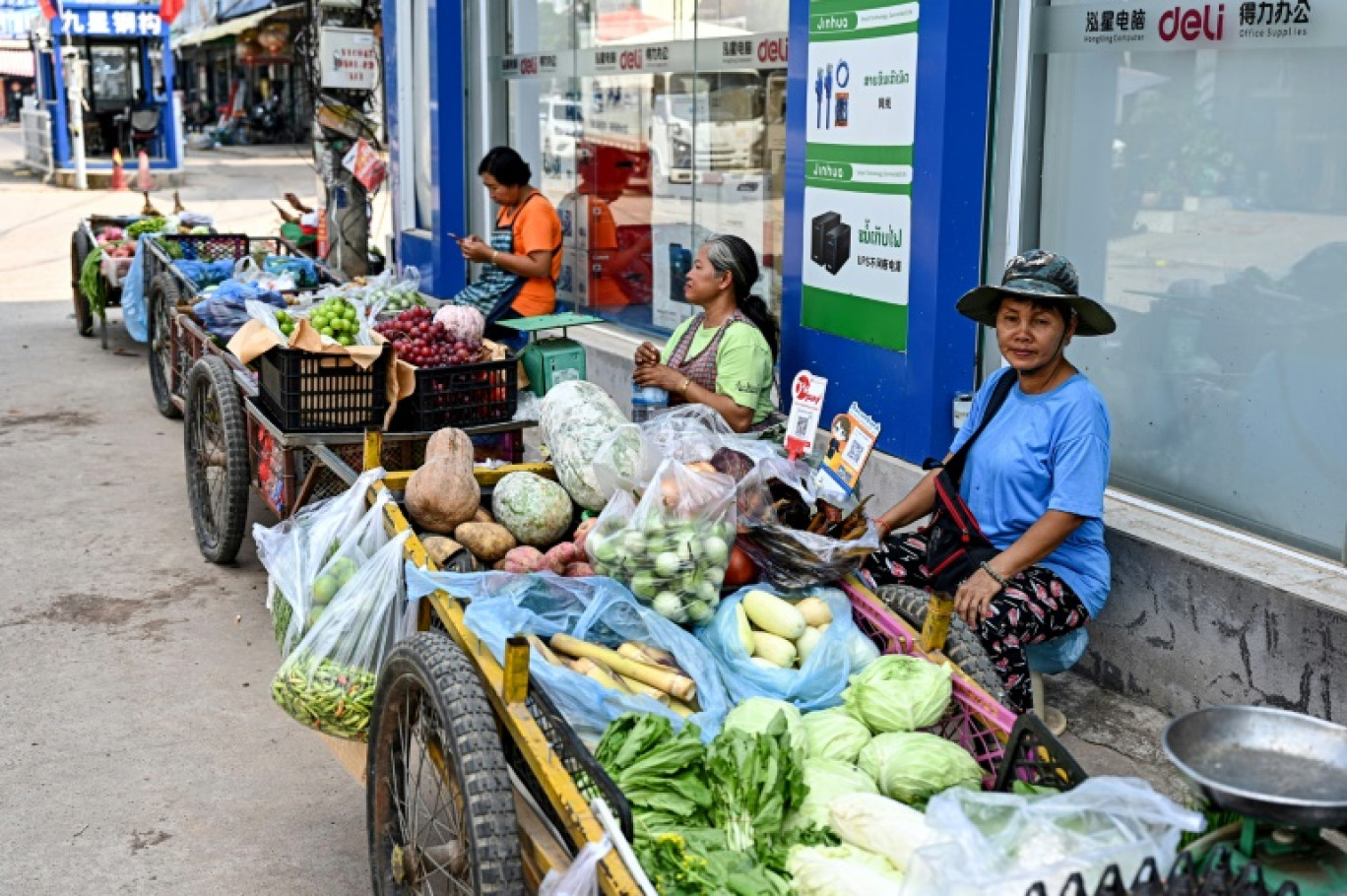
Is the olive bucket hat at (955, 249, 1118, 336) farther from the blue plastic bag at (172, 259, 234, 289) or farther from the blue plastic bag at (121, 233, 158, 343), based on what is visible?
the blue plastic bag at (121, 233, 158, 343)

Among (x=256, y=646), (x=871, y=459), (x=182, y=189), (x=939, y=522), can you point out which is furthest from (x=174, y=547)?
(x=182, y=189)

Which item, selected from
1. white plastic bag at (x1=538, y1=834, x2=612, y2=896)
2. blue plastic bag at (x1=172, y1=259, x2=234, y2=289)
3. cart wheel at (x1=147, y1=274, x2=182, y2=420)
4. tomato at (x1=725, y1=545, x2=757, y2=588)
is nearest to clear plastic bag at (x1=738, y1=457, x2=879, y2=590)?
tomato at (x1=725, y1=545, x2=757, y2=588)

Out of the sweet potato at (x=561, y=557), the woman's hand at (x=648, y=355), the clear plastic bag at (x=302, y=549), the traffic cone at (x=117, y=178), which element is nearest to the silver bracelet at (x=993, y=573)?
the sweet potato at (x=561, y=557)

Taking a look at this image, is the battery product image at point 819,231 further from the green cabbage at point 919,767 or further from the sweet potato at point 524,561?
the green cabbage at point 919,767

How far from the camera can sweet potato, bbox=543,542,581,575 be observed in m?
4.02

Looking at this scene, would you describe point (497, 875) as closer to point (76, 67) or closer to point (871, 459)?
point (871, 459)

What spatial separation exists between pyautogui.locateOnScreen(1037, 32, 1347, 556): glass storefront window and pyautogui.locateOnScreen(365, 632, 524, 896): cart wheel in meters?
2.89

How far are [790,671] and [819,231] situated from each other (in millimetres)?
3143

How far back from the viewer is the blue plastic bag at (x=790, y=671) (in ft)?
11.6

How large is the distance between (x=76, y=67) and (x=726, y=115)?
834 inches

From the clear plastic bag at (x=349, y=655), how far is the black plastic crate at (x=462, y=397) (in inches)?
65.9

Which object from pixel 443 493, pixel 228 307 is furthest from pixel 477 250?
pixel 443 493

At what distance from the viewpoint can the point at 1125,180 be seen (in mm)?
5230

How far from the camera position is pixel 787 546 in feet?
12.6
